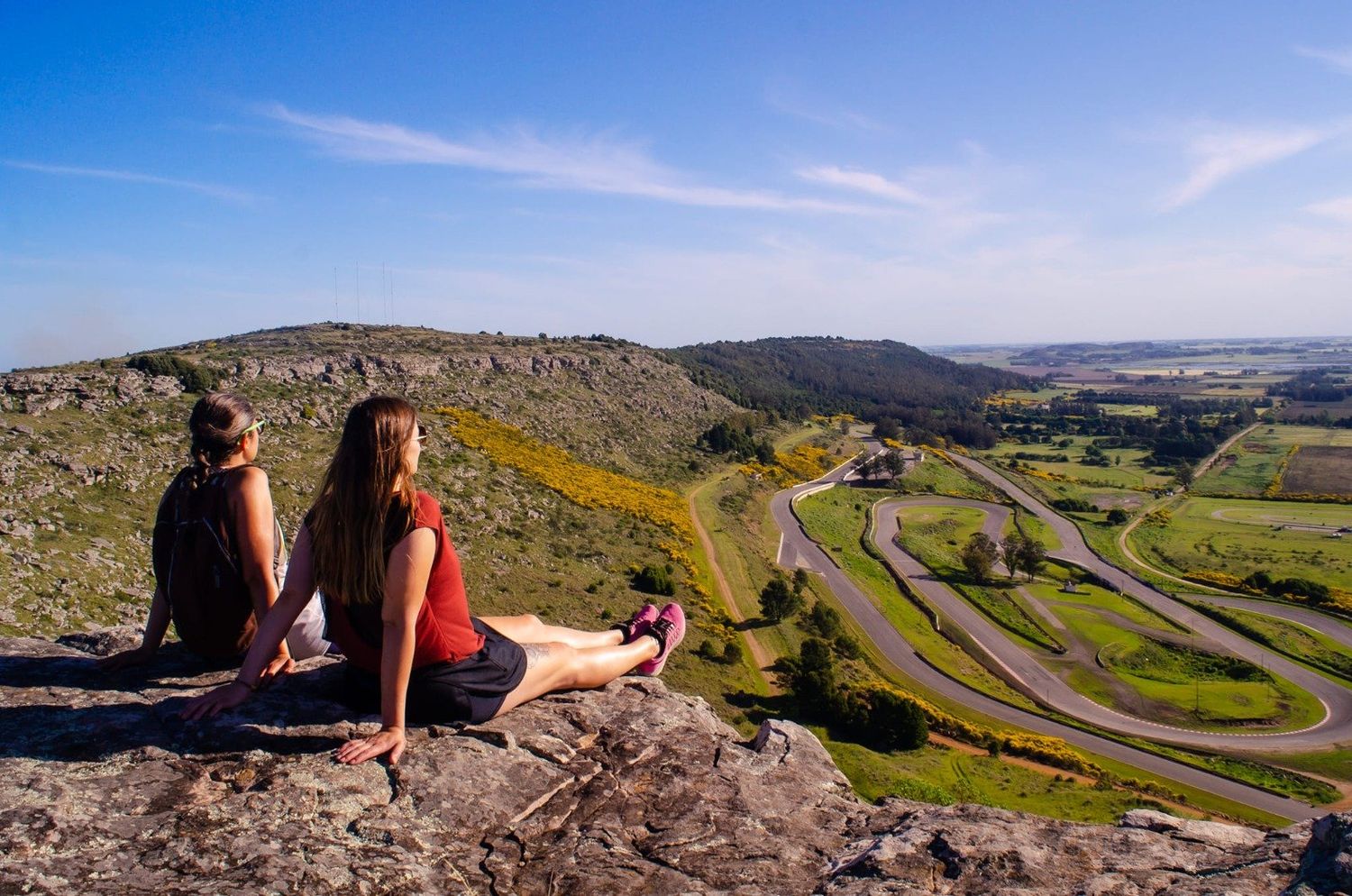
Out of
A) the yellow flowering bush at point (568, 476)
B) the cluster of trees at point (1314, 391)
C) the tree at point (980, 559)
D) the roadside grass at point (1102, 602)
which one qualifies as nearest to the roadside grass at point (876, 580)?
the tree at point (980, 559)

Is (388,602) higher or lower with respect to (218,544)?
lower

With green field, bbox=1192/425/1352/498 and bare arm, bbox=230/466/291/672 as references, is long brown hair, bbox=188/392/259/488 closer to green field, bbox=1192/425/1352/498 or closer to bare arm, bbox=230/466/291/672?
bare arm, bbox=230/466/291/672

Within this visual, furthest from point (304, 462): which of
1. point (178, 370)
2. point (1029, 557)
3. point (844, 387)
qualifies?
point (844, 387)

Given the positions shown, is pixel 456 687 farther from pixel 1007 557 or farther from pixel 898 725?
pixel 1007 557

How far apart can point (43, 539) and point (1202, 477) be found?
355 ft

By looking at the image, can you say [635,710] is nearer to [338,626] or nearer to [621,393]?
[338,626]

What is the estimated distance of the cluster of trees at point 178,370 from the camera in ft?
107

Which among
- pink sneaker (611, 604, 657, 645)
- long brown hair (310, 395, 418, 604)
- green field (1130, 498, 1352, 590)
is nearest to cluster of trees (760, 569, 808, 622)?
pink sneaker (611, 604, 657, 645)

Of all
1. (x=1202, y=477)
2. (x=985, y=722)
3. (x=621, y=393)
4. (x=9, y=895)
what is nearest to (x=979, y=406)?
(x=1202, y=477)

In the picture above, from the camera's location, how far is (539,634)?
18.6 feet

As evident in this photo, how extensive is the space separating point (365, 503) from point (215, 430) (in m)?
1.58

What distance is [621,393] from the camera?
71.9 meters

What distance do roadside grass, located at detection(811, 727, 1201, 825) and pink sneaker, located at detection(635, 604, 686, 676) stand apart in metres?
14.9

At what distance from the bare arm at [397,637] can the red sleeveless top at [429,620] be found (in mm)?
131
